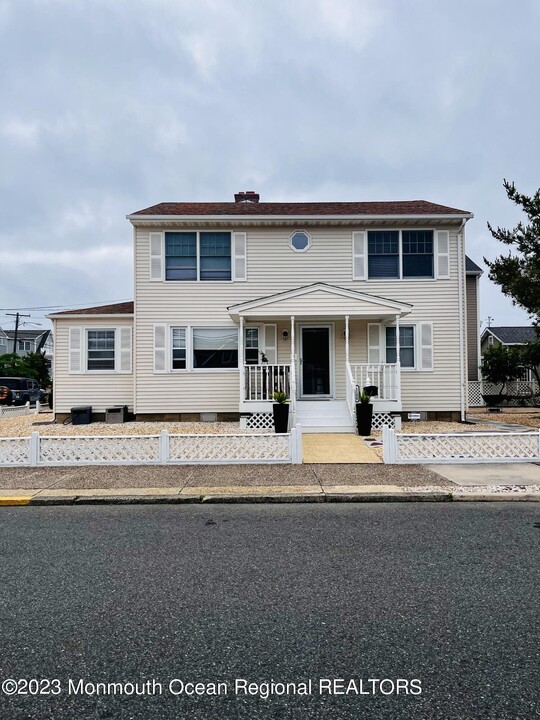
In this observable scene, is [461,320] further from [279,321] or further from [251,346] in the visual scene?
[251,346]

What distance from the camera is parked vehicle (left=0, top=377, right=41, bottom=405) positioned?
25.1 meters

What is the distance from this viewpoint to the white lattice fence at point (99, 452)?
888cm

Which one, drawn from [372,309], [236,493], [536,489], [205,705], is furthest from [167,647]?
[372,309]

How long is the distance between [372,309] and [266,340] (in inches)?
140

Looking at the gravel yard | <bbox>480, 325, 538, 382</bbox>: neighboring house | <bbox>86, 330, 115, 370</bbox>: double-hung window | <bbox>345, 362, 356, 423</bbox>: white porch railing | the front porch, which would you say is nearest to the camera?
<bbox>345, 362, 356, 423</bbox>: white porch railing

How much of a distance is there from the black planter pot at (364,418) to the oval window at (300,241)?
5.94m

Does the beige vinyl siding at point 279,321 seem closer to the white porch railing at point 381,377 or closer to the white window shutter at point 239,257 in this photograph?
the white window shutter at point 239,257

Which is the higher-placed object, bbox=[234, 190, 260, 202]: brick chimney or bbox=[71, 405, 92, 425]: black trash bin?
bbox=[234, 190, 260, 202]: brick chimney

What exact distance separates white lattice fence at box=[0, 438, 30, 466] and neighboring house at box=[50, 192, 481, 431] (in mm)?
6409

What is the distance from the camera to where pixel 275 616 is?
3367mm

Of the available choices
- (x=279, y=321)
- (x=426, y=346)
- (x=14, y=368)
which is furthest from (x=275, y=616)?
(x=14, y=368)

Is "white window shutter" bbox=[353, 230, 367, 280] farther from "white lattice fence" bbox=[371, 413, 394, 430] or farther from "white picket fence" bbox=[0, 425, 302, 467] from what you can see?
"white picket fence" bbox=[0, 425, 302, 467]

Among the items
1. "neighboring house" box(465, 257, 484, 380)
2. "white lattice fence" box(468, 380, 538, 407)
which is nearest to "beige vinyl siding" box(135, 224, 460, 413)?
"white lattice fence" box(468, 380, 538, 407)

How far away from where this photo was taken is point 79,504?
672 centimetres
